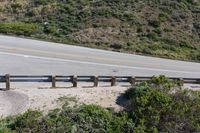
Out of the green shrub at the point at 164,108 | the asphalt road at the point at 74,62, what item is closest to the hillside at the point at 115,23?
the asphalt road at the point at 74,62

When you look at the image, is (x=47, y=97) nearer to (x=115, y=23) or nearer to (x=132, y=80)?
(x=132, y=80)

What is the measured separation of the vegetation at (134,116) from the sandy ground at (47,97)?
0.66m

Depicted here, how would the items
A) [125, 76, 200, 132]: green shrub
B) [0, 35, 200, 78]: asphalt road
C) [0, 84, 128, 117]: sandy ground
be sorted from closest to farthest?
[125, 76, 200, 132]: green shrub, [0, 84, 128, 117]: sandy ground, [0, 35, 200, 78]: asphalt road

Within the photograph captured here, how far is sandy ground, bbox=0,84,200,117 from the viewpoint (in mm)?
22891

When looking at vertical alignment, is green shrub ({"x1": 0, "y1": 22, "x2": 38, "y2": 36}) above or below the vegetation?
above

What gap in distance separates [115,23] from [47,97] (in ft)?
68.7

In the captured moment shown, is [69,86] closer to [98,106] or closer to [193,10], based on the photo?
[98,106]

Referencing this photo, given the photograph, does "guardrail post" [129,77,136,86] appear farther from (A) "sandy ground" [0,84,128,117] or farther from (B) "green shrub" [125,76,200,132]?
(B) "green shrub" [125,76,200,132]

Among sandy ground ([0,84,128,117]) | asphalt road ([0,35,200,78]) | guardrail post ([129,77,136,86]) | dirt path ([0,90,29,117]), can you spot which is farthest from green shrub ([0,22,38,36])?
dirt path ([0,90,29,117])

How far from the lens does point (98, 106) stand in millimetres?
22453

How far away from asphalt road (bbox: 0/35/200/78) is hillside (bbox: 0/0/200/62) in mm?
2545

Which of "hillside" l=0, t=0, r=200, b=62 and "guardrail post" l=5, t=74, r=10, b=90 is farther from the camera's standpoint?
"hillside" l=0, t=0, r=200, b=62

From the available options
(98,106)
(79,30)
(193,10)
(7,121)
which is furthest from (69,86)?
(193,10)

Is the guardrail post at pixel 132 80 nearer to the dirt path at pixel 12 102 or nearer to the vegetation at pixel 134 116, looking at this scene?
the vegetation at pixel 134 116
